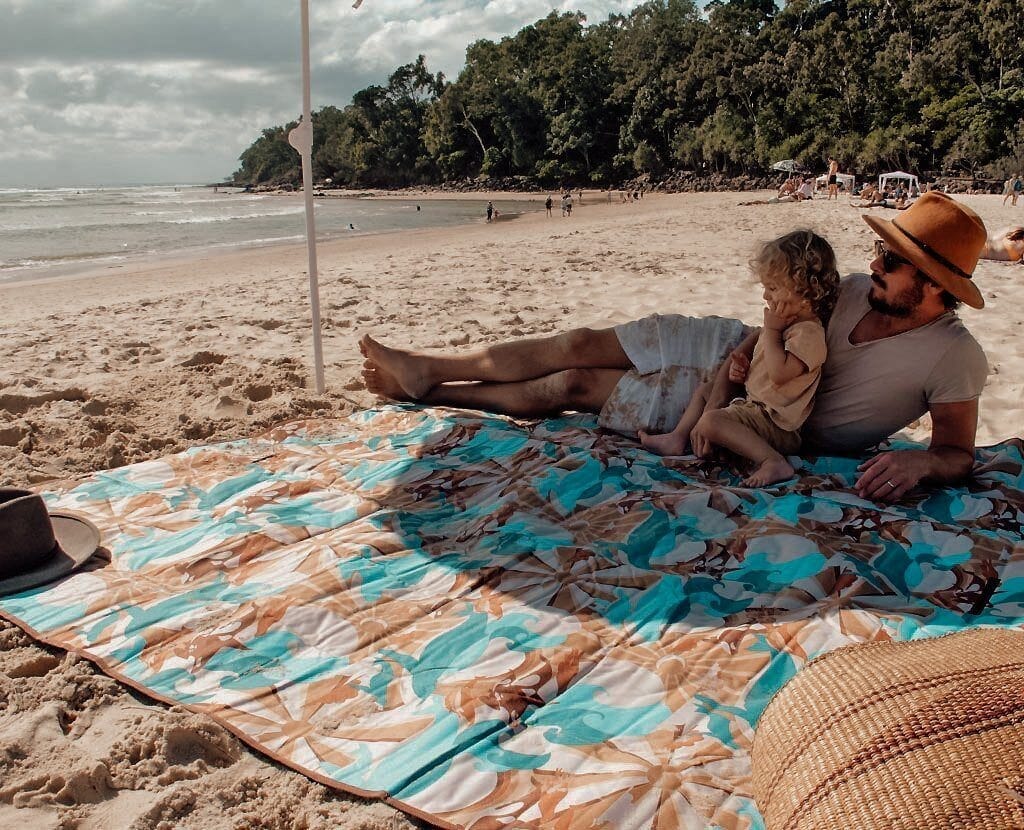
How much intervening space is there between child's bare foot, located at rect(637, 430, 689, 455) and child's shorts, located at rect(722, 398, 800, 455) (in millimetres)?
276

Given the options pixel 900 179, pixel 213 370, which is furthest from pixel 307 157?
pixel 900 179

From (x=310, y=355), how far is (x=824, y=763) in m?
4.34

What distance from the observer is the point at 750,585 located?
7.23ft

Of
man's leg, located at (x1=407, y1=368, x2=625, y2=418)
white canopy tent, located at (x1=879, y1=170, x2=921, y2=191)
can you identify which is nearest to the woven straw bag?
man's leg, located at (x1=407, y1=368, x2=625, y2=418)

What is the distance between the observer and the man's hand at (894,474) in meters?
2.49

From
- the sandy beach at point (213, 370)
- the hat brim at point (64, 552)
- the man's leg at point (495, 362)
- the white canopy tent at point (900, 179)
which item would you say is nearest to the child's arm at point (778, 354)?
the sandy beach at point (213, 370)

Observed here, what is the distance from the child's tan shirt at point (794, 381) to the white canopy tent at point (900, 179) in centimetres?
3184

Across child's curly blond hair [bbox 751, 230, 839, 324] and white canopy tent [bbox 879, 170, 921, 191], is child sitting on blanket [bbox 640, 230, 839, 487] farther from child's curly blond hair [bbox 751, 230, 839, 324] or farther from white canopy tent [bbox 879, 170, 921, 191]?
white canopy tent [bbox 879, 170, 921, 191]

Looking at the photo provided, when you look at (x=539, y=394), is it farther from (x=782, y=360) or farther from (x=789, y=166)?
(x=789, y=166)

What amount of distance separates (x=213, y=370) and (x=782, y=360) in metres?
3.38

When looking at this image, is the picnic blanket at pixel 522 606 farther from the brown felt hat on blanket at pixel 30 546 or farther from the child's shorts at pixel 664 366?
the child's shorts at pixel 664 366

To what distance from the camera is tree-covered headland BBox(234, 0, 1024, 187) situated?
36969 mm

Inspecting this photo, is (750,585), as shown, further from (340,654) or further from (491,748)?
(340,654)

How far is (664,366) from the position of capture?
3.26 metres
